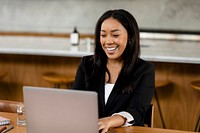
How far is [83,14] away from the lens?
504cm

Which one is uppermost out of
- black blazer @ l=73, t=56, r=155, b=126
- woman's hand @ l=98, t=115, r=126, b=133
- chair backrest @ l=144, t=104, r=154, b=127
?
black blazer @ l=73, t=56, r=155, b=126

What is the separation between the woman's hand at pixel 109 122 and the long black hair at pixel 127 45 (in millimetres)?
239

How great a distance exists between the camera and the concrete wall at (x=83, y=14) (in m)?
4.70

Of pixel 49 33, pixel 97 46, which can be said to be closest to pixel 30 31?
pixel 49 33

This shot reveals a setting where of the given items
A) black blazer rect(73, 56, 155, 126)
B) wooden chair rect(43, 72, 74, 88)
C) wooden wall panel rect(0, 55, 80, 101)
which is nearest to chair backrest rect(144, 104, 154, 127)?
black blazer rect(73, 56, 155, 126)

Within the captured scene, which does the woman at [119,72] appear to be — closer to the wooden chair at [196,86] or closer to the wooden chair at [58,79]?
the wooden chair at [196,86]

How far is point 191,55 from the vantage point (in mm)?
3076

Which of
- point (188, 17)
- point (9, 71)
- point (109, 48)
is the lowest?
point (9, 71)

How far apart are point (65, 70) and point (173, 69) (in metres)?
1.05

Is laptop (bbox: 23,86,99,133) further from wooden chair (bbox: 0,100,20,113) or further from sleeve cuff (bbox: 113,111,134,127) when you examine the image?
wooden chair (bbox: 0,100,20,113)

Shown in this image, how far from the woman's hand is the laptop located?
18cm

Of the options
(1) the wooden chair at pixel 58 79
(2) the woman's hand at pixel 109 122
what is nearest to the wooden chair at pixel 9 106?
(2) the woman's hand at pixel 109 122

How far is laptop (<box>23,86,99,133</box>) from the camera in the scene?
1278 millimetres

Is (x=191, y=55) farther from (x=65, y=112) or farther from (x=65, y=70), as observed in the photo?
(x=65, y=112)
